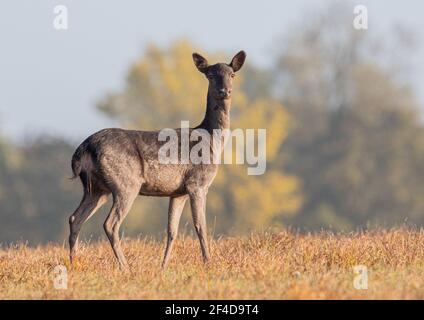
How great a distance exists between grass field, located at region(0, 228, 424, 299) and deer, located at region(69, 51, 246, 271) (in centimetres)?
39

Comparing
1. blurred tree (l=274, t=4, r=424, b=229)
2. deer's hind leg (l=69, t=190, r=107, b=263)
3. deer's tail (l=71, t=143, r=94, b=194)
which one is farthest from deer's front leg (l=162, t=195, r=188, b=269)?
blurred tree (l=274, t=4, r=424, b=229)

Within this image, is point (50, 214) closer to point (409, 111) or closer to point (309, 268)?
point (409, 111)

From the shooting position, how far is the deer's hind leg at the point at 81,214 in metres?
12.8

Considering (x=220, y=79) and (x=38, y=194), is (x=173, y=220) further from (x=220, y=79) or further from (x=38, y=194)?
(x=38, y=194)

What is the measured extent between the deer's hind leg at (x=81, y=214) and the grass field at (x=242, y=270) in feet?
0.73

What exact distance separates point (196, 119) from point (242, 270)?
155ft

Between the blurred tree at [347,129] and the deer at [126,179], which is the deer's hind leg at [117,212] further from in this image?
the blurred tree at [347,129]

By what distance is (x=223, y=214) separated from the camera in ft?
178

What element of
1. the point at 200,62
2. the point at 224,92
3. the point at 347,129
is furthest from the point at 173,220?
the point at 347,129

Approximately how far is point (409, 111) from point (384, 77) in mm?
4606

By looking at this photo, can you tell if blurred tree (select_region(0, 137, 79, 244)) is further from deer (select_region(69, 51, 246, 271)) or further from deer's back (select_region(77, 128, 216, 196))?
deer's back (select_region(77, 128, 216, 196))

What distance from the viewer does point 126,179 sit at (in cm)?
1265

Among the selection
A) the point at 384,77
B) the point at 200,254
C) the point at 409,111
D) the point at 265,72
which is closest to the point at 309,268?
the point at 200,254

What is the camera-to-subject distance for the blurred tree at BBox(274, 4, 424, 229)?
2119 inches
